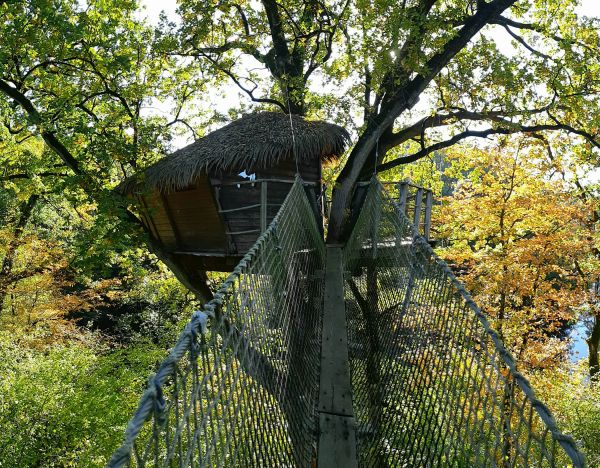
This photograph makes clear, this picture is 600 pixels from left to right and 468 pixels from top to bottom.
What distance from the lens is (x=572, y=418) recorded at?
6770mm

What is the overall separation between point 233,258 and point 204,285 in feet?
3.20

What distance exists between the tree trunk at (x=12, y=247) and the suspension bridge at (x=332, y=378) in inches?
328

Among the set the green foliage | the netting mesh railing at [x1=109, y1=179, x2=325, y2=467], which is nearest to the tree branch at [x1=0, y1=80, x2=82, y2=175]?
the netting mesh railing at [x1=109, y1=179, x2=325, y2=467]

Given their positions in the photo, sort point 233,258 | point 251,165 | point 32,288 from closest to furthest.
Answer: point 251,165
point 233,258
point 32,288

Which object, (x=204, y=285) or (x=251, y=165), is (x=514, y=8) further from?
(x=204, y=285)

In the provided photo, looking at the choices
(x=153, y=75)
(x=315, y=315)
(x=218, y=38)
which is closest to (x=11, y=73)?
(x=153, y=75)

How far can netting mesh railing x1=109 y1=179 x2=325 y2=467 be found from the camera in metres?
0.95

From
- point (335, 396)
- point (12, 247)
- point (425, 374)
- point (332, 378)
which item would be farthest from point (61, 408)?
point (425, 374)

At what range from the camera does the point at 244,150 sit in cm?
536

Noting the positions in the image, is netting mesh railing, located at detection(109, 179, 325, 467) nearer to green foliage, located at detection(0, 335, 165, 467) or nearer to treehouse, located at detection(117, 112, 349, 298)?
treehouse, located at detection(117, 112, 349, 298)

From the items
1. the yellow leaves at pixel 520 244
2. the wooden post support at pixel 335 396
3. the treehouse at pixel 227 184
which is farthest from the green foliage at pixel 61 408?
the yellow leaves at pixel 520 244

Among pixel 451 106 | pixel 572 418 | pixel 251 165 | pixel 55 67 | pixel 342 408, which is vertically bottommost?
pixel 572 418

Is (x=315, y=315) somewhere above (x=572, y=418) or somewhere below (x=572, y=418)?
above

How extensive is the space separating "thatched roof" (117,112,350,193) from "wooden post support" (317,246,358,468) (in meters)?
2.30
